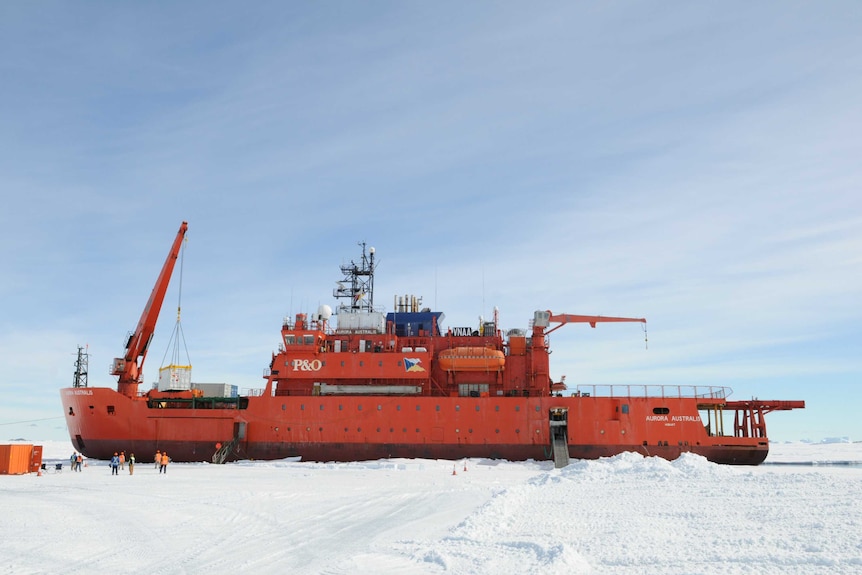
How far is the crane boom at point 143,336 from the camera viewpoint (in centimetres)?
3753

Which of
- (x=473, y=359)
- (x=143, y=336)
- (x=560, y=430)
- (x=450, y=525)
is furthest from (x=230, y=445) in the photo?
(x=450, y=525)

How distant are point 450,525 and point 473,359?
2277cm

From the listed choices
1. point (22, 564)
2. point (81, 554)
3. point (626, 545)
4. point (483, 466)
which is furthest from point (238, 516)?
point (483, 466)

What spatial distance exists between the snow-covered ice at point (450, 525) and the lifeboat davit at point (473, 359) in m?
12.7

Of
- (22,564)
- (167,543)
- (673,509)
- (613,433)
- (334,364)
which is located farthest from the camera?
(334,364)

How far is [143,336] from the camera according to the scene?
38.7 m

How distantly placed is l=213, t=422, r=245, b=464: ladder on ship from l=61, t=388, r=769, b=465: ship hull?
0.06m

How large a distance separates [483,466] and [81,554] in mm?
22764

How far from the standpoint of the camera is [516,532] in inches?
→ 488

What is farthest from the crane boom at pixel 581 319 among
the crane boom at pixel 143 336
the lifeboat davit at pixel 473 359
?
the crane boom at pixel 143 336

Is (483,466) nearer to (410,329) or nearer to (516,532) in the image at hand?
(410,329)

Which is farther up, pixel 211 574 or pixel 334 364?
pixel 334 364

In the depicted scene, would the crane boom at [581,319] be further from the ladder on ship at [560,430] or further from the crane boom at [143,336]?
the crane boom at [143,336]

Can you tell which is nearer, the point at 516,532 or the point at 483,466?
the point at 516,532
